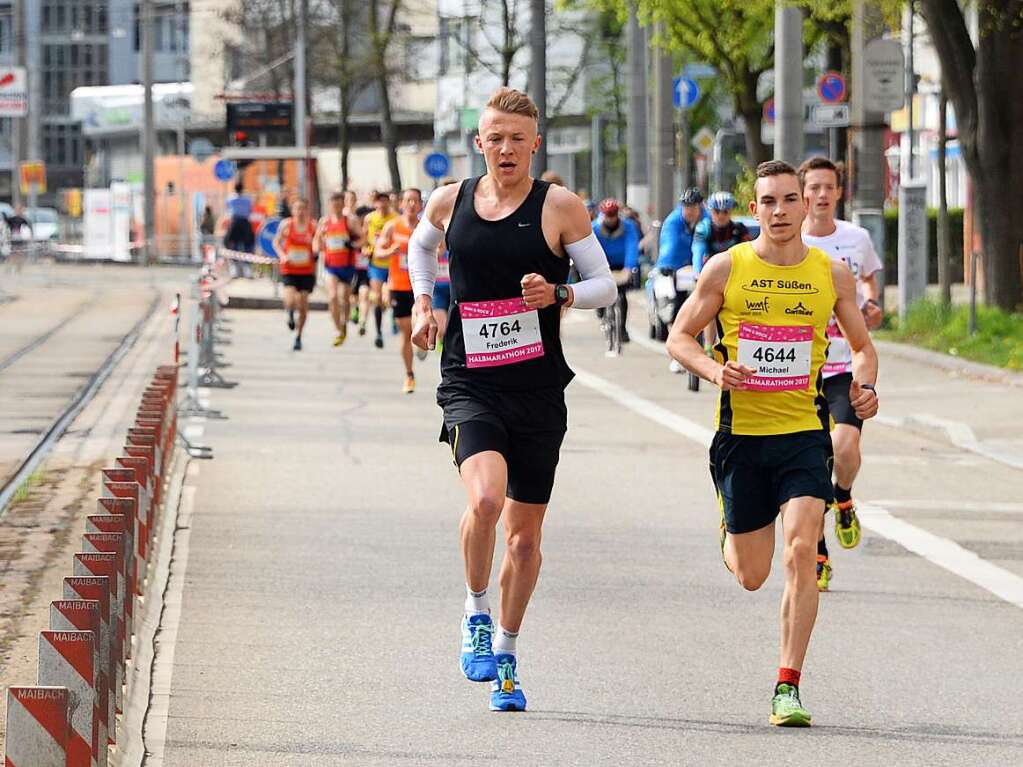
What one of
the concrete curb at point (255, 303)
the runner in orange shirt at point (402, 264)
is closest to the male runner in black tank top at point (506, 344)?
the runner in orange shirt at point (402, 264)

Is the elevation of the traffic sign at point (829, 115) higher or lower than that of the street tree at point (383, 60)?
lower

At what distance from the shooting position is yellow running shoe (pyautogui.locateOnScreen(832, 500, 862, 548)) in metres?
10.0

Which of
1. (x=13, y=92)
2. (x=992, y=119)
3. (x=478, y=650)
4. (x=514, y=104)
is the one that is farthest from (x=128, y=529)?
(x=13, y=92)

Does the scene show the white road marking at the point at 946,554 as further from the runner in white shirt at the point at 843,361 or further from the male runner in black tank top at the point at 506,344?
the male runner in black tank top at the point at 506,344

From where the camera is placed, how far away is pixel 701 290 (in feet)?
23.7

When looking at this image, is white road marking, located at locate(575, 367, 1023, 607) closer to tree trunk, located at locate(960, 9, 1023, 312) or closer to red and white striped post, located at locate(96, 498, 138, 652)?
red and white striped post, located at locate(96, 498, 138, 652)

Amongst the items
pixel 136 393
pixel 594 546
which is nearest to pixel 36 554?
pixel 594 546

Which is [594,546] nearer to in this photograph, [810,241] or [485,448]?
[810,241]

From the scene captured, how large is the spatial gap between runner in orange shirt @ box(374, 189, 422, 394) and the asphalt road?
4842mm

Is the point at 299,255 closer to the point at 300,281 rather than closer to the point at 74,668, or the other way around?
the point at 300,281

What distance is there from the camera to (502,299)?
22.8 ft

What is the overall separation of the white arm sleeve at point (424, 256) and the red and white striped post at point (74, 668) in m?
2.41

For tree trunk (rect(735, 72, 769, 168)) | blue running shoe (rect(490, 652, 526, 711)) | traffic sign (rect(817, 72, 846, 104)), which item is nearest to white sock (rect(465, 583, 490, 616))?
blue running shoe (rect(490, 652, 526, 711))

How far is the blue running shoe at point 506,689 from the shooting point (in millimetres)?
6996
